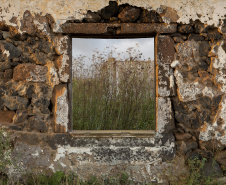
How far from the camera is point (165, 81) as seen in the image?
10.3 ft

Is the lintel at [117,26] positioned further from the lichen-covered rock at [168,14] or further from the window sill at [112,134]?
the window sill at [112,134]

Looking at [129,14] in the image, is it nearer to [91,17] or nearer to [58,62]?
[91,17]

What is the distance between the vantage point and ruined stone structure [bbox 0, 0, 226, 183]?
3.09m

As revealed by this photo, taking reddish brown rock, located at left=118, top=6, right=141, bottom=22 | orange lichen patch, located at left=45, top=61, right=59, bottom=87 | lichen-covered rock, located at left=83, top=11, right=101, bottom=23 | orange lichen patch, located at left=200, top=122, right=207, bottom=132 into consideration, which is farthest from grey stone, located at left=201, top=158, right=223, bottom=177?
lichen-covered rock, located at left=83, top=11, right=101, bottom=23

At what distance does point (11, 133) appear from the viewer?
3.16 m

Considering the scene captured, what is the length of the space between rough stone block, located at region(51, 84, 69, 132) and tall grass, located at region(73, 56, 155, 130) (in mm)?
1527

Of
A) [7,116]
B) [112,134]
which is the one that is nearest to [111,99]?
[112,134]

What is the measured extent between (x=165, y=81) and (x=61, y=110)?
1434 mm

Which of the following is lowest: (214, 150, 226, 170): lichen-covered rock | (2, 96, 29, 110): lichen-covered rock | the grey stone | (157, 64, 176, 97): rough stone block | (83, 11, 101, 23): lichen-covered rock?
the grey stone

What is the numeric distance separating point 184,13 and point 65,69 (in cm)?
172

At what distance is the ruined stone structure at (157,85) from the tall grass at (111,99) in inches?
60.3

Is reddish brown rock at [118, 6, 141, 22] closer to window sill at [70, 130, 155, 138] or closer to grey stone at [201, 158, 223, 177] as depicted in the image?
window sill at [70, 130, 155, 138]

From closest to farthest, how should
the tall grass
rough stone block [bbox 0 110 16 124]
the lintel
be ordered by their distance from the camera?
the lintel
rough stone block [bbox 0 110 16 124]
the tall grass

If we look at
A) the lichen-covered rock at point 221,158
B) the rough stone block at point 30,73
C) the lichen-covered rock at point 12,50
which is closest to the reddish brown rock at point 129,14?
the rough stone block at point 30,73
